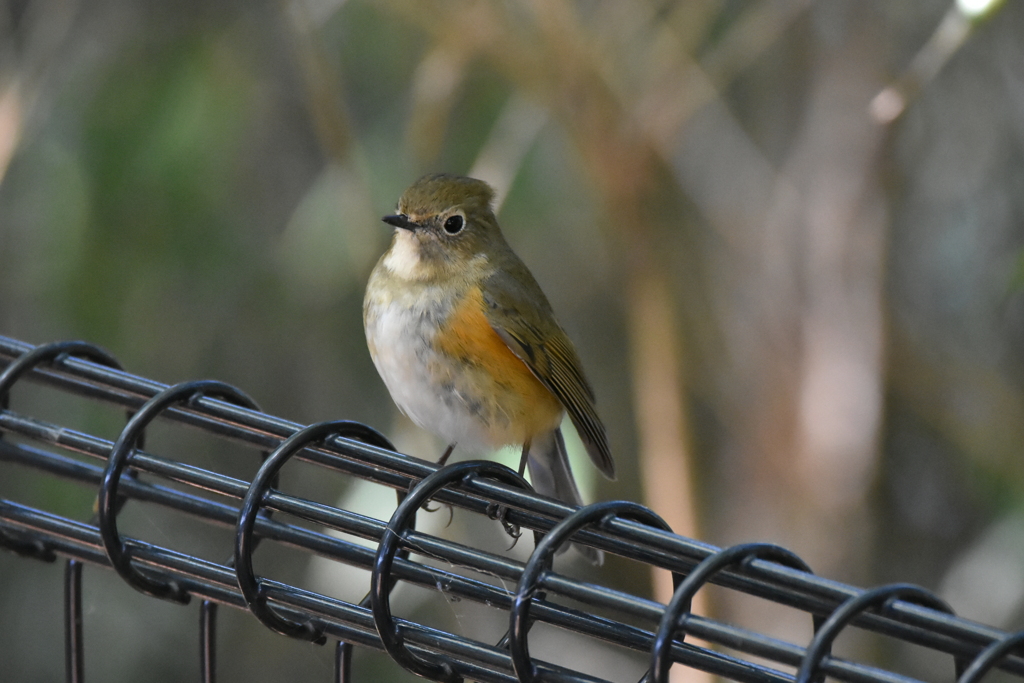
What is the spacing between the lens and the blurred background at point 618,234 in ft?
9.64

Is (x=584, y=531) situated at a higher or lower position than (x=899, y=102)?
lower

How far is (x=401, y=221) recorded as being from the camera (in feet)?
7.79

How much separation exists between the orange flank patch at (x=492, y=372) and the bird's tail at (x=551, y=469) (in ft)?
0.70

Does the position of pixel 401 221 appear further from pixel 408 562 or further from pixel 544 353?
pixel 408 562

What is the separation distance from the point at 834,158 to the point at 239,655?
282cm

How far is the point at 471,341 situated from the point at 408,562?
3.62ft

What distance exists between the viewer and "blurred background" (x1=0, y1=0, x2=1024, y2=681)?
2939 mm

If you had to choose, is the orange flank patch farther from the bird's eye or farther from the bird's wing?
the bird's eye

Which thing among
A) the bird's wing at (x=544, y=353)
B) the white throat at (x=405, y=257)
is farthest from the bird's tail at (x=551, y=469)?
the white throat at (x=405, y=257)

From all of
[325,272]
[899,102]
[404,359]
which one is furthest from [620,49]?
[404,359]

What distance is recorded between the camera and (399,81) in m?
4.00

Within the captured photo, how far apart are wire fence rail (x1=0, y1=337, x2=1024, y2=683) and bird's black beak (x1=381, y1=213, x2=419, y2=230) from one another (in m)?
0.94

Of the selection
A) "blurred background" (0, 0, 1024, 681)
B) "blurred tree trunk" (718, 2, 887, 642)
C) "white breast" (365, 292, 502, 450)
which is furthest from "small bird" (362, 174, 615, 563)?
"blurred tree trunk" (718, 2, 887, 642)

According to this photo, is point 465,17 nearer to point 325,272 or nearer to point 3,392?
point 325,272
